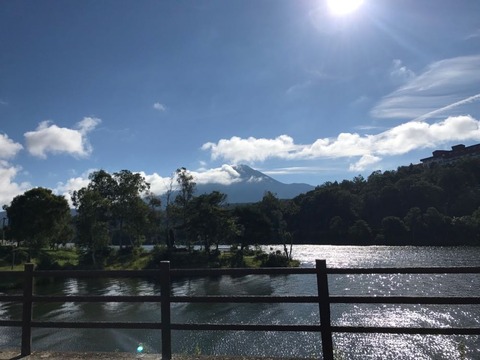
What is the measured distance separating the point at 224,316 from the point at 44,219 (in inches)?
1587

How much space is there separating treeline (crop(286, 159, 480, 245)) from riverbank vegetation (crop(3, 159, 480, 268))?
328mm

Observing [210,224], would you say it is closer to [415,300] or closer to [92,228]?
[92,228]

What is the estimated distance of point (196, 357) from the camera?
22.2 ft

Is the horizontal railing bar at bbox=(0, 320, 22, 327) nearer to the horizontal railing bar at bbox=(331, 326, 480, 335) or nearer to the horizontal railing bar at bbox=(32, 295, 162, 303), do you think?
the horizontal railing bar at bbox=(32, 295, 162, 303)

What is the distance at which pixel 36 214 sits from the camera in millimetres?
57688

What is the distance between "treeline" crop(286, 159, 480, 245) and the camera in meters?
116

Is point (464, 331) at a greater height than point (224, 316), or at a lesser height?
greater

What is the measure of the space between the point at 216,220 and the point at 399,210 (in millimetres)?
92702

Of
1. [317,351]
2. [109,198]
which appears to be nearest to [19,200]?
[109,198]

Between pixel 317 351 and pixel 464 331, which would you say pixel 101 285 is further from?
pixel 464 331

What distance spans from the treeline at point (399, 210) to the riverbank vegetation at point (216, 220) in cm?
33

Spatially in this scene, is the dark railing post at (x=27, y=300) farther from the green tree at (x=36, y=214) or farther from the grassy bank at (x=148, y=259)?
the green tree at (x=36, y=214)

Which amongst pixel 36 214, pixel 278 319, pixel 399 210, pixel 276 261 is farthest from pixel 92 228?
pixel 399 210

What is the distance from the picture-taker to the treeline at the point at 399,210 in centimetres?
11575
